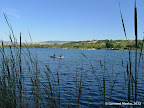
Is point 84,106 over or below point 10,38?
below

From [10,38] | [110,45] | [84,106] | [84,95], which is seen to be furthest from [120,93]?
[10,38]

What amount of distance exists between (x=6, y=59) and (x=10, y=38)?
434mm

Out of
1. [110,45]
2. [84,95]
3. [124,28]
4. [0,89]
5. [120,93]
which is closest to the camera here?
[124,28]

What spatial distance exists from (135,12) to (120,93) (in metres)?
8.72

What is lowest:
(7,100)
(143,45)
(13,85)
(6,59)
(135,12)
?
(7,100)

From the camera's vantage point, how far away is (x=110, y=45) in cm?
256

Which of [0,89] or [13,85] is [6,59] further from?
[0,89]

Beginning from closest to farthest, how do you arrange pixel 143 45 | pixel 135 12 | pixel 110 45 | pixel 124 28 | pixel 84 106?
pixel 135 12
pixel 124 28
pixel 143 45
pixel 110 45
pixel 84 106

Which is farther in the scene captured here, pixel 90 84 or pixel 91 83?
pixel 91 83

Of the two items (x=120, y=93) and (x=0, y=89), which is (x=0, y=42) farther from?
(x=120, y=93)

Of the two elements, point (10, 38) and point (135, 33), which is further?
point (10, 38)

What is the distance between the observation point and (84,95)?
28.7 feet

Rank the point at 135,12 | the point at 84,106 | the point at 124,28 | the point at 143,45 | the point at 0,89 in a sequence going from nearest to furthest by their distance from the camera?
the point at 135,12 < the point at 124,28 < the point at 143,45 < the point at 0,89 < the point at 84,106

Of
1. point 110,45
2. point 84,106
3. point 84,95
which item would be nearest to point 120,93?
point 84,95
